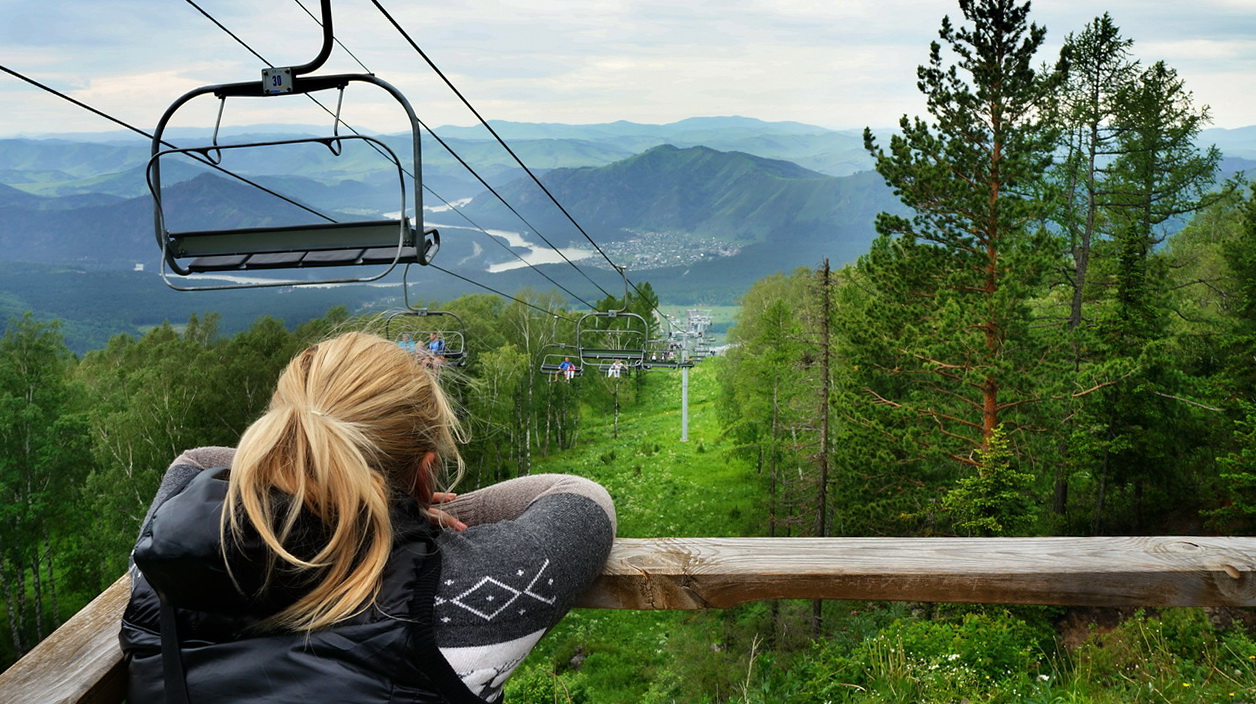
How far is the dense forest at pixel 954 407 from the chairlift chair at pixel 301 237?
162cm

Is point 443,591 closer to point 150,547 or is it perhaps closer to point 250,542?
point 250,542

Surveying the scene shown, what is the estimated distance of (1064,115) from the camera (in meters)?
23.0

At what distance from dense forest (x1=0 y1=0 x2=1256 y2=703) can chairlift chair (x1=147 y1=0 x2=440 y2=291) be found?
63.6 inches

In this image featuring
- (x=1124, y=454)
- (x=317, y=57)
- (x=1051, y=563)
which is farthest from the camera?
(x=1124, y=454)

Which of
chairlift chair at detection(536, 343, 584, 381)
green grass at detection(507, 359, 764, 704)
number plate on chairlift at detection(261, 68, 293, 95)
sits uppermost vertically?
number plate on chairlift at detection(261, 68, 293, 95)

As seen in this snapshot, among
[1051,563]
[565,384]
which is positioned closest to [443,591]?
[1051,563]

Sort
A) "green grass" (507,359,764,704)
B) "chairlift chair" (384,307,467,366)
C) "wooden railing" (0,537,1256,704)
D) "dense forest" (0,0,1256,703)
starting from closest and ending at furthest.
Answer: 1. "wooden railing" (0,537,1256,704)
2. "chairlift chair" (384,307,467,366)
3. "dense forest" (0,0,1256,703)
4. "green grass" (507,359,764,704)

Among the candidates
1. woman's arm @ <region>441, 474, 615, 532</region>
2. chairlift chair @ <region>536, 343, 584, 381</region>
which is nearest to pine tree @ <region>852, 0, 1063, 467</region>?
chairlift chair @ <region>536, 343, 584, 381</region>

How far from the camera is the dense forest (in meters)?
13.1

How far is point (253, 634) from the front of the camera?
114 cm

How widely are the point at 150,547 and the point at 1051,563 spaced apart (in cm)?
153

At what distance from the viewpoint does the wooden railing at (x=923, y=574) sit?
162 cm

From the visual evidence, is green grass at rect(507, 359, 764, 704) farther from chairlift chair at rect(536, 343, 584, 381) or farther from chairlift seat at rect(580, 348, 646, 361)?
chairlift seat at rect(580, 348, 646, 361)

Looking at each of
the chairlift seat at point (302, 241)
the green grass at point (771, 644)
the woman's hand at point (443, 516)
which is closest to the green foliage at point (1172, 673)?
the green grass at point (771, 644)
